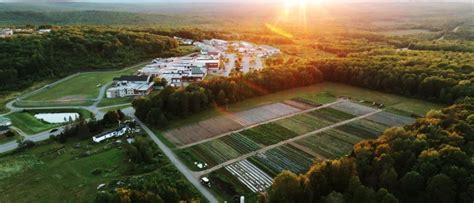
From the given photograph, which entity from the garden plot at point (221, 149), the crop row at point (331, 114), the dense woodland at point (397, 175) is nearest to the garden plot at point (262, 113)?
the crop row at point (331, 114)

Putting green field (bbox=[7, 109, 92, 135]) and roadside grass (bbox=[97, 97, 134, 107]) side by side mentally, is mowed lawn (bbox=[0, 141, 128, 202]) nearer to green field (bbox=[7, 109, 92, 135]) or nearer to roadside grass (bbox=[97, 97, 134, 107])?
green field (bbox=[7, 109, 92, 135])

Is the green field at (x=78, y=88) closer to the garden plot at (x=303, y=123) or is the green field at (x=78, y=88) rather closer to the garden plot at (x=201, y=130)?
the garden plot at (x=201, y=130)

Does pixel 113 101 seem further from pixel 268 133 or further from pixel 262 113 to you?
pixel 268 133

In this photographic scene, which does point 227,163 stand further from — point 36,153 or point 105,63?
point 105,63

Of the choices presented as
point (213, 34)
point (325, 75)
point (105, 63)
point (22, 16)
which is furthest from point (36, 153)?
point (22, 16)

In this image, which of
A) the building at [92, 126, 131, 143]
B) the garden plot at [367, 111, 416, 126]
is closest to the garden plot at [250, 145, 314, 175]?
the garden plot at [367, 111, 416, 126]
